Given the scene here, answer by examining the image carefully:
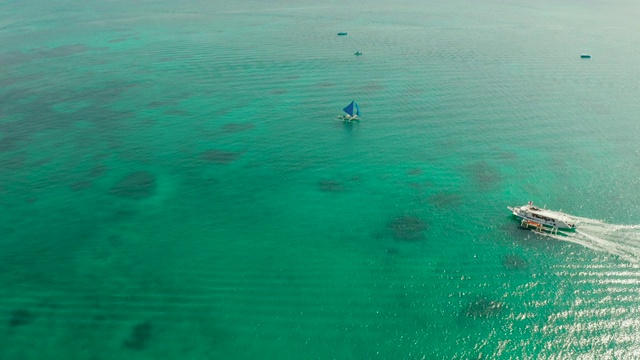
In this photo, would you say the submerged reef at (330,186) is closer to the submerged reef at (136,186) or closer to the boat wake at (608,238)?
the submerged reef at (136,186)

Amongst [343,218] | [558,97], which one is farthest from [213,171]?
[558,97]

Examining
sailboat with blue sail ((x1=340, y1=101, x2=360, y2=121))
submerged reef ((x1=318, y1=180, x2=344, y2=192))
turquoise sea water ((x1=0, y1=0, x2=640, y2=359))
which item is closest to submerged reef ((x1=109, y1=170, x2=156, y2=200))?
turquoise sea water ((x1=0, y1=0, x2=640, y2=359))

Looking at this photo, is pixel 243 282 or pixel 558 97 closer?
pixel 243 282

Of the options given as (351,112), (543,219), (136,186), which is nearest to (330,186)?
(351,112)

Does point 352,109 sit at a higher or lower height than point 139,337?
higher

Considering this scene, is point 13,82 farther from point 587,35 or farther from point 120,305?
point 587,35

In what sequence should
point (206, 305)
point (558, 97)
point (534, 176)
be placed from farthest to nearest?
point (558, 97), point (534, 176), point (206, 305)

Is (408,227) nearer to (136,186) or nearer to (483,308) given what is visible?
(483,308)
